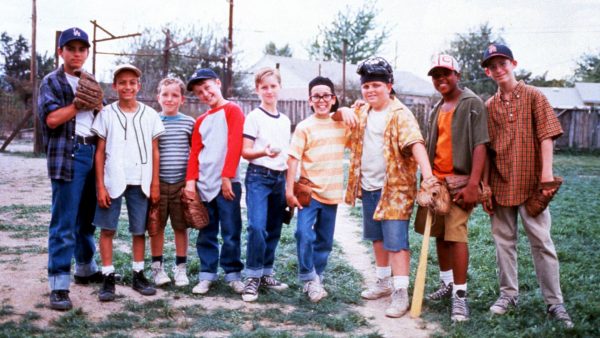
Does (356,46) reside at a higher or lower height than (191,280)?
higher

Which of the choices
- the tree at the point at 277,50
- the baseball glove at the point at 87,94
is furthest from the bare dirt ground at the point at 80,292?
the tree at the point at 277,50

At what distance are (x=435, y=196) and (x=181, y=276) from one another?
2206mm

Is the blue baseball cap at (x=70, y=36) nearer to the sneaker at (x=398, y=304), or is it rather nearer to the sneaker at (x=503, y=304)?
the sneaker at (x=398, y=304)

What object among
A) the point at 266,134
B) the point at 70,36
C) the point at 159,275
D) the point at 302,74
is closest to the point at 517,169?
the point at 266,134

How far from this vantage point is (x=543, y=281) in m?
3.95

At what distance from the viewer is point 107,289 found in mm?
4207

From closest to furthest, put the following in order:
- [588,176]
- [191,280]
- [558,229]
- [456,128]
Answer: [456,128], [191,280], [558,229], [588,176]

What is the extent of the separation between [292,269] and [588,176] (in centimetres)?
1137

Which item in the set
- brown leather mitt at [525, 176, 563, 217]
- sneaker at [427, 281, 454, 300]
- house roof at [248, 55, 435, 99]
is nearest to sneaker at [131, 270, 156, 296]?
sneaker at [427, 281, 454, 300]

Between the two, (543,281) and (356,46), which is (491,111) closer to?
(543,281)

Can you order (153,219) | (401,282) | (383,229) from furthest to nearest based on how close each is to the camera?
(153,219) < (383,229) < (401,282)

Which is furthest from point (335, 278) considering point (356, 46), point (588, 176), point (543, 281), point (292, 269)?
point (356, 46)

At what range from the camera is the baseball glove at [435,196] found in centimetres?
392

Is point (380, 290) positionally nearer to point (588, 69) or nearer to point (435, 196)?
point (435, 196)
